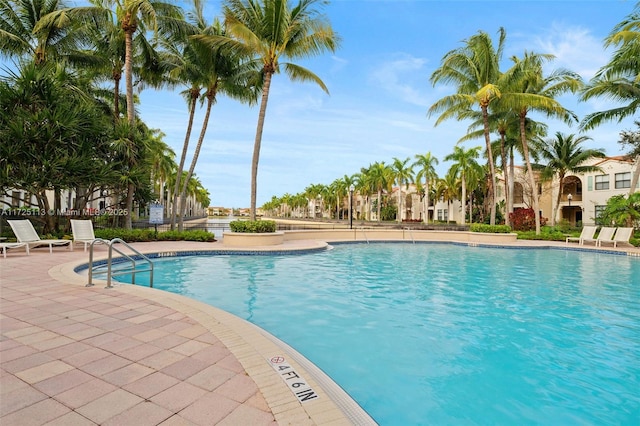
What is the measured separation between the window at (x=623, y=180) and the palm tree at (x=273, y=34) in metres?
31.7

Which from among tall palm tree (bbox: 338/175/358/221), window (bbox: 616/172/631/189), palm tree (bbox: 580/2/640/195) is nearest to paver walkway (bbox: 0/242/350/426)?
palm tree (bbox: 580/2/640/195)

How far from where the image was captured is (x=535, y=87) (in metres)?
21.4

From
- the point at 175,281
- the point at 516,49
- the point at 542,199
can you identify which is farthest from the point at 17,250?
the point at 542,199

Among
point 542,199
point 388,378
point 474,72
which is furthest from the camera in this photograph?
point 542,199

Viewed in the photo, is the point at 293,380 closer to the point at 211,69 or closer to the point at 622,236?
the point at 211,69

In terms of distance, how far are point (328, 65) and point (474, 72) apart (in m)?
8.93

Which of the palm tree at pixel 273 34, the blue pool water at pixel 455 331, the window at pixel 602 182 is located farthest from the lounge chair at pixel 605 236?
the window at pixel 602 182

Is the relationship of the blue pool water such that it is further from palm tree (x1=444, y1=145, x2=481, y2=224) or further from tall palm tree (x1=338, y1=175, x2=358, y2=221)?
tall palm tree (x1=338, y1=175, x2=358, y2=221)

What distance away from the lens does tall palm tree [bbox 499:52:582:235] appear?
752 inches

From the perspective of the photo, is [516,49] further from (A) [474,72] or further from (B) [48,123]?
(B) [48,123]

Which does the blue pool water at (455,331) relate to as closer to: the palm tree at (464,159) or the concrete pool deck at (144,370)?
the concrete pool deck at (144,370)

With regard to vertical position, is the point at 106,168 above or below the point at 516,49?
below

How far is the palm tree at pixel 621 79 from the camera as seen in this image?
1650 cm

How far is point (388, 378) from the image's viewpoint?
12.8 ft
